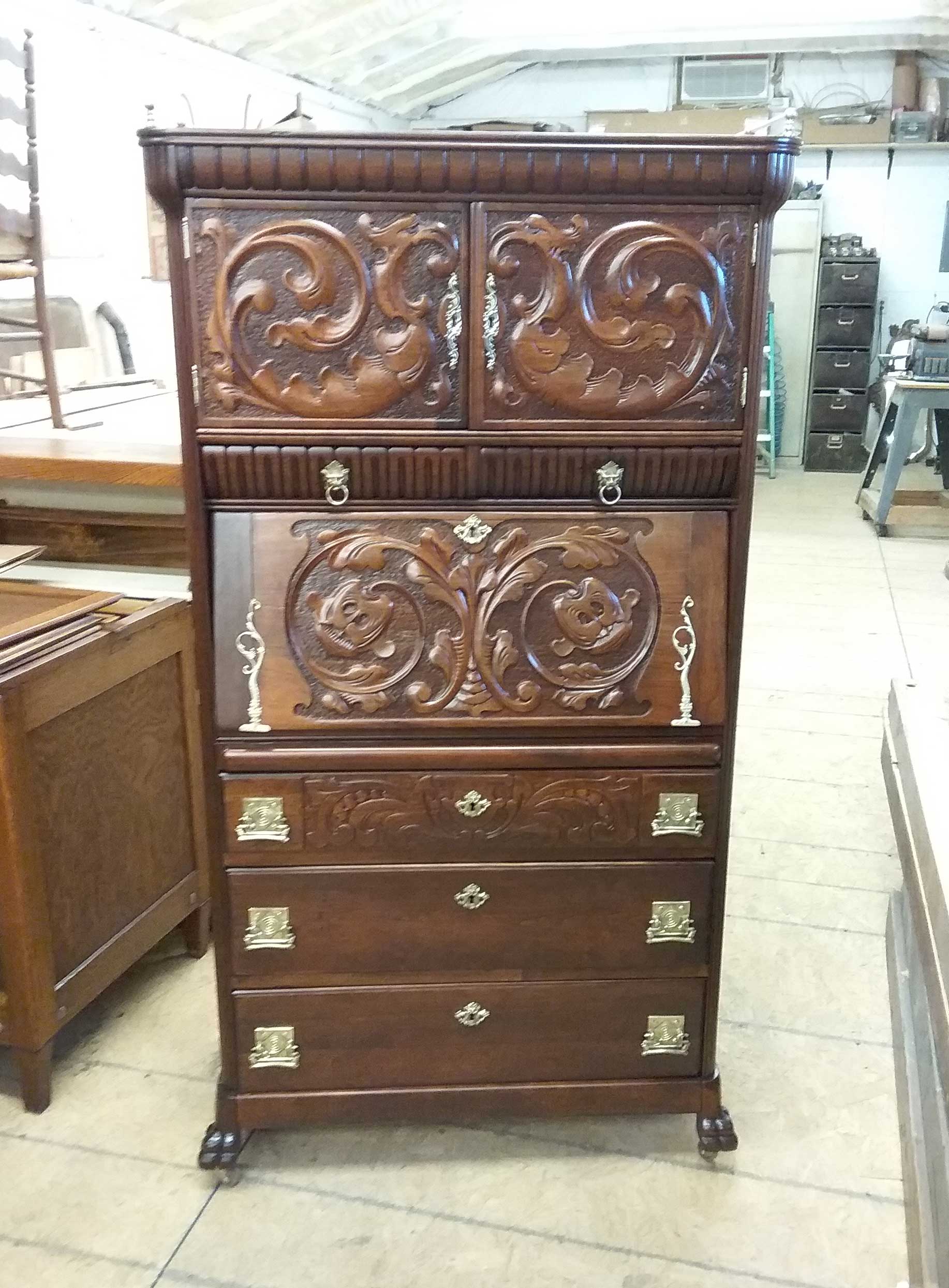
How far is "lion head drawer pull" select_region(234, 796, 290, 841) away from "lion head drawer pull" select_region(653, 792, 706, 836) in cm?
51

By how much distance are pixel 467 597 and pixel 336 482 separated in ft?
0.73

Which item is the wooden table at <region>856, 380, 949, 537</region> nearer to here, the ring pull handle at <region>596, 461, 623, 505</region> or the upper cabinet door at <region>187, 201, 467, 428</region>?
the ring pull handle at <region>596, 461, 623, 505</region>

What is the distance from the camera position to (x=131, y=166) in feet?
17.6

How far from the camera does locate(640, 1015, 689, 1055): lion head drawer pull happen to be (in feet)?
5.08

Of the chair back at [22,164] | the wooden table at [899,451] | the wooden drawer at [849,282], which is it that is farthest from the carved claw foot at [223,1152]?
the wooden drawer at [849,282]

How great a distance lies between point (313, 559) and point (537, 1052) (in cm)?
80

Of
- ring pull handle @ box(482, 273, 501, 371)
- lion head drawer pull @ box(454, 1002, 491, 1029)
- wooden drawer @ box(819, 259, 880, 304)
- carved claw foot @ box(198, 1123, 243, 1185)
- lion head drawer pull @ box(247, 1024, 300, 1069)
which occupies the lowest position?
carved claw foot @ box(198, 1123, 243, 1185)

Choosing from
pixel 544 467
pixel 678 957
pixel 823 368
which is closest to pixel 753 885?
pixel 678 957

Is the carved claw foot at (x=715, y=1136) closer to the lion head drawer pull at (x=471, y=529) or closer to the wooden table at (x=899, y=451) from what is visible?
the lion head drawer pull at (x=471, y=529)

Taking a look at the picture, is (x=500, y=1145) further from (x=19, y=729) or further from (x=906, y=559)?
(x=906, y=559)

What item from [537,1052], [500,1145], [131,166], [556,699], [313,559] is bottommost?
[500,1145]

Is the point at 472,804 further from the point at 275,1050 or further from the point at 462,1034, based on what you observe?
the point at 275,1050

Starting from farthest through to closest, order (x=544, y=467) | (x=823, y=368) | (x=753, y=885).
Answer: (x=823, y=368) < (x=753, y=885) < (x=544, y=467)

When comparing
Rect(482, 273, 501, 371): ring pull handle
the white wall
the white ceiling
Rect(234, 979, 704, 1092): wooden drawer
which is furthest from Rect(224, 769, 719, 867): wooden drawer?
the white ceiling
